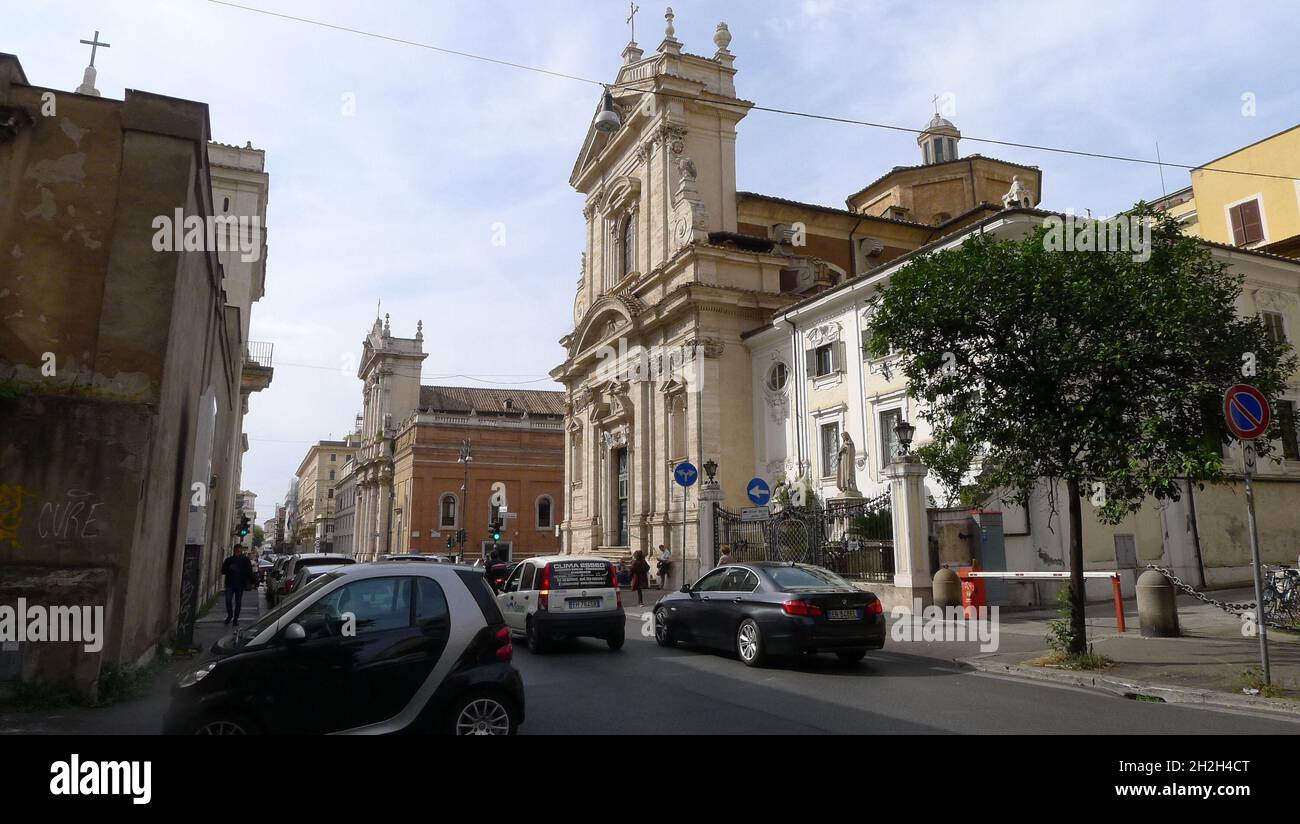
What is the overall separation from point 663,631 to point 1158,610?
7.92m

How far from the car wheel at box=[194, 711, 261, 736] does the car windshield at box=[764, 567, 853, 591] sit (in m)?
7.30

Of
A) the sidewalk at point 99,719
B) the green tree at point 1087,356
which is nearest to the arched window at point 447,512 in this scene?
the sidewalk at point 99,719

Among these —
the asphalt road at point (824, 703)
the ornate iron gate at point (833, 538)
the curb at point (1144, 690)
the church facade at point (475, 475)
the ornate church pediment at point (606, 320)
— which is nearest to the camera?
the asphalt road at point (824, 703)

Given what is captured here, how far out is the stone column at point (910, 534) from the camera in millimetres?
16109

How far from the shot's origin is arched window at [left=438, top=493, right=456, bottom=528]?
59344mm

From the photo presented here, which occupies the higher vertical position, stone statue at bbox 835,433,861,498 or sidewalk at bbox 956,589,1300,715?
stone statue at bbox 835,433,861,498

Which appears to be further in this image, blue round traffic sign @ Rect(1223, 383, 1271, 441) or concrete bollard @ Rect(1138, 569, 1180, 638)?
concrete bollard @ Rect(1138, 569, 1180, 638)

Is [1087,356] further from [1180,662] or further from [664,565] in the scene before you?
[664,565]

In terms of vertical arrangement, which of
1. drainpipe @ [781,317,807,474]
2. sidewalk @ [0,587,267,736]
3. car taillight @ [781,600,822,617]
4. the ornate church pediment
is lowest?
sidewalk @ [0,587,267,736]

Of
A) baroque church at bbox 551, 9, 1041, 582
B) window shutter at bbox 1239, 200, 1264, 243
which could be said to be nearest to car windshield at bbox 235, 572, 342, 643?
baroque church at bbox 551, 9, 1041, 582

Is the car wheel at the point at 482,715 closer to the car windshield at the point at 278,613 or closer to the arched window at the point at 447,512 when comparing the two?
the car windshield at the point at 278,613

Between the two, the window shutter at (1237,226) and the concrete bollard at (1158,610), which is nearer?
the concrete bollard at (1158,610)

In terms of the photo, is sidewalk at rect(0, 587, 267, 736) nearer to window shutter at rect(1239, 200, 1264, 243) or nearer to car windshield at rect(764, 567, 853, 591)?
car windshield at rect(764, 567, 853, 591)
